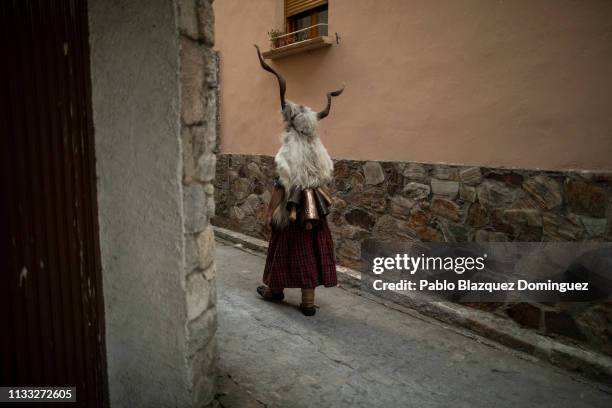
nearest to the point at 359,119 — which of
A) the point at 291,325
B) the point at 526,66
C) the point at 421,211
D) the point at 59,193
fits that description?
the point at 421,211

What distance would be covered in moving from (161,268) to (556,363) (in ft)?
8.78

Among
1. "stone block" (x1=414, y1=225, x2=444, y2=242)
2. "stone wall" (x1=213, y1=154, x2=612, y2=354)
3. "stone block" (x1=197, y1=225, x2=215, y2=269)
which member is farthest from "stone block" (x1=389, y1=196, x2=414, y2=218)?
"stone block" (x1=197, y1=225, x2=215, y2=269)

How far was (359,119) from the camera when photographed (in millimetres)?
4094

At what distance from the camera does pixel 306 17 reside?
4695 millimetres

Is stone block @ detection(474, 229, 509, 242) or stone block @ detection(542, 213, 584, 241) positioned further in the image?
stone block @ detection(474, 229, 509, 242)

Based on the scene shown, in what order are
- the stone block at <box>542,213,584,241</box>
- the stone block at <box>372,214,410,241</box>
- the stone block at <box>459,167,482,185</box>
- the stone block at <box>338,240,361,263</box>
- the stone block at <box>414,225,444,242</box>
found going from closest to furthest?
the stone block at <box>542,213,584,241</box>, the stone block at <box>459,167,482,185</box>, the stone block at <box>414,225,444,242</box>, the stone block at <box>372,214,410,241</box>, the stone block at <box>338,240,361,263</box>

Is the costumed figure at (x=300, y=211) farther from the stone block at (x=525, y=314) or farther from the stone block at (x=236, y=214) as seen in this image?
the stone block at (x=236, y=214)

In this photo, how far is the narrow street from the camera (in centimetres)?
231

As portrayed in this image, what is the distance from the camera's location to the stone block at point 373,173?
3.88 m

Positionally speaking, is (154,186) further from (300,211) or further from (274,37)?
(274,37)

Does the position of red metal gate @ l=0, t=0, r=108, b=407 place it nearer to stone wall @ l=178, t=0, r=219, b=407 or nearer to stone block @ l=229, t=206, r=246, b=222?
stone wall @ l=178, t=0, r=219, b=407

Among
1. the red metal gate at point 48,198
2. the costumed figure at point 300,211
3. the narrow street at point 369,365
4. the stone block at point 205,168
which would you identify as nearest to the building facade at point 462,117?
the narrow street at point 369,365

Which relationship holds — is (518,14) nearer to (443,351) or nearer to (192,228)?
(443,351)

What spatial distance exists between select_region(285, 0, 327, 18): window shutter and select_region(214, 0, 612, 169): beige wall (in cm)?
15
